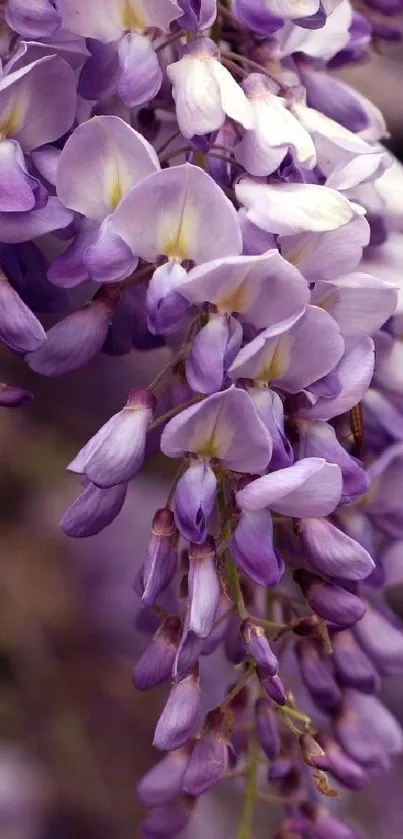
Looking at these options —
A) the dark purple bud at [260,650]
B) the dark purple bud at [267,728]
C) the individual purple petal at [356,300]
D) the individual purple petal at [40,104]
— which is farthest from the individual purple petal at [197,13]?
the dark purple bud at [267,728]

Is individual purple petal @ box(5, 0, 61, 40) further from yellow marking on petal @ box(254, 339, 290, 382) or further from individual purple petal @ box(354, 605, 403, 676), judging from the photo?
individual purple petal @ box(354, 605, 403, 676)

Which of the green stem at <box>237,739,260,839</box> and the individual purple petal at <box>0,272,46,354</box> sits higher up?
the individual purple petal at <box>0,272,46,354</box>

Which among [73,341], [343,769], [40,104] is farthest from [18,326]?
[343,769]

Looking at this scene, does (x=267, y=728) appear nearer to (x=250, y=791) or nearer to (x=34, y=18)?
(x=250, y=791)

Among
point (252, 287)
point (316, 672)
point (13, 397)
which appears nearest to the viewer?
point (252, 287)

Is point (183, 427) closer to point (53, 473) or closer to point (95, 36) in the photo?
point (95, 36)

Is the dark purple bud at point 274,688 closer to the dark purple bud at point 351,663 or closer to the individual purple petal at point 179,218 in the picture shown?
the dark purple bud at point 351,663

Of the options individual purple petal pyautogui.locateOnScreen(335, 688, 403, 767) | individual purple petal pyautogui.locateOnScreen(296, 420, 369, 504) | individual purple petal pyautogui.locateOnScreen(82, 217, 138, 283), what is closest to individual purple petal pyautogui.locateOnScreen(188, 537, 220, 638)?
individual purple petal pyautogui.locateOnScreen(296, 420, 369, 504)
